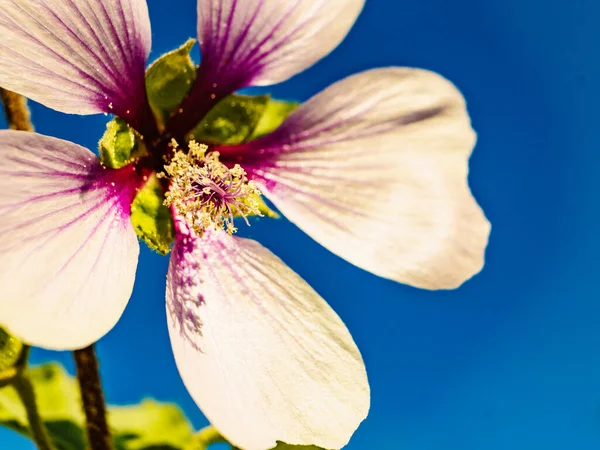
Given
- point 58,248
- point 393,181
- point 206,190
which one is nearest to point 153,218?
point 206,190

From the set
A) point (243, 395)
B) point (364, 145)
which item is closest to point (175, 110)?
point (364, 145)

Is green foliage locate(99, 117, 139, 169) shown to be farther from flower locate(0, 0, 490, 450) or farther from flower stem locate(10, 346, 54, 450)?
flower stem locate(10, 346, 54, 450)

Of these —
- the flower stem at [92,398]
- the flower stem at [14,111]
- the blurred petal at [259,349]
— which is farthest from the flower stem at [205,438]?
the flower stem at [14,111]

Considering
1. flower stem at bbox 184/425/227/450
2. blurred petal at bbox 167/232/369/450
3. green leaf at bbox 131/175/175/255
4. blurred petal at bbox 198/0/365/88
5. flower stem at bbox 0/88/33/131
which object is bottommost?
flower stem at bbox 184/425/227/450

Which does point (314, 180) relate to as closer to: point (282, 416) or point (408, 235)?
point (408, 235)

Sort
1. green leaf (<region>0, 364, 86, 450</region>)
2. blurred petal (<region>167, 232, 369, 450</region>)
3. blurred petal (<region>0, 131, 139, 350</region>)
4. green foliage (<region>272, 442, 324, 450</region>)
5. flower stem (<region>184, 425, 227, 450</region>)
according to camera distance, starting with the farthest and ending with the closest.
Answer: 1. green leaf (<region>0, 364, 86, 450</region>)
2. flower stem (<region>184, 425, 227, 450</region>)
3. green foliage (<region>272, 442, 324, 450</region>)
4. blurred petal (<region>167, 232, 369, 450</region>)
5. blurred petal (<region>0, 131, 139, 350</region>)

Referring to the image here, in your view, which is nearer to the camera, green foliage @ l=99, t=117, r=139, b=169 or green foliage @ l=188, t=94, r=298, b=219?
green foliage @ l=99, t=117, r=139, b=169

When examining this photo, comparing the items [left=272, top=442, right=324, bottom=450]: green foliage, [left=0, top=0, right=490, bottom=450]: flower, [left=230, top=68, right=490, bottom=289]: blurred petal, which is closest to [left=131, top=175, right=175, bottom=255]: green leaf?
[left=0, top=0, right=490, bottom=450]: flower

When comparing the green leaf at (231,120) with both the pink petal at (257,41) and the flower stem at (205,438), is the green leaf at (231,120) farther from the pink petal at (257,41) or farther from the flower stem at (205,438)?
the flower stem at (205,438)

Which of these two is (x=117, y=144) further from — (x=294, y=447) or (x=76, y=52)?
(x=294, y=447)
